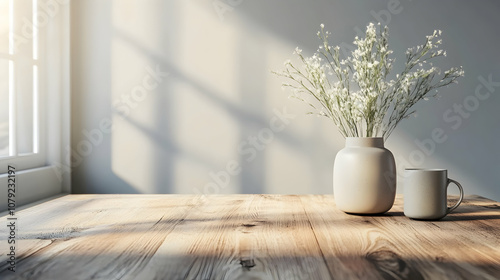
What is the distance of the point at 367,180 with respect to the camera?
53.6 inches

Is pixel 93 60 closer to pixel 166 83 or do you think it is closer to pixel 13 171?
pixel 166 83

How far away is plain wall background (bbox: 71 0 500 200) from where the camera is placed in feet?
8.69

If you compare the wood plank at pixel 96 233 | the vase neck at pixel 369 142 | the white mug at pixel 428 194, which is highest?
the vase neck at pixel 369 142

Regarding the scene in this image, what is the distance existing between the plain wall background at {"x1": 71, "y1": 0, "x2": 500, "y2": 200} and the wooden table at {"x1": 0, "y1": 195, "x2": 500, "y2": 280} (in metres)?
1.12

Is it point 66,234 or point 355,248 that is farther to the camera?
point 66,234

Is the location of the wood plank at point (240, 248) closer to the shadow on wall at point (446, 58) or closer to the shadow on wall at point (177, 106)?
the shadow on wall at point (177, 106)

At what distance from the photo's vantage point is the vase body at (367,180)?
1359mm

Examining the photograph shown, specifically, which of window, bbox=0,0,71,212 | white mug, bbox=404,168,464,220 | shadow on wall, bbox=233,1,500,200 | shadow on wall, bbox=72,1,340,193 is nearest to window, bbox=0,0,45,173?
window, bbox=0,0,71,212

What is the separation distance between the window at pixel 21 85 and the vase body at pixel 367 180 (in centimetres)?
146

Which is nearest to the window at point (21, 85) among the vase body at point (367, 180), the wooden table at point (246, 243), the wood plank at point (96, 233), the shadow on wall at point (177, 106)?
the shadow on wall at point (177, 106)

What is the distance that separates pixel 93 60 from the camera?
106 inches

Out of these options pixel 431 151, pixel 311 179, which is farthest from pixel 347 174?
pixel 431 151

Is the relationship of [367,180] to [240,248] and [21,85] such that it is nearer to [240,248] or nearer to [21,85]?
[240,248]

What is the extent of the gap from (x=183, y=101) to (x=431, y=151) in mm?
1411
